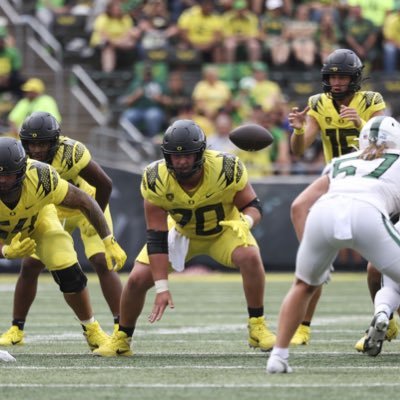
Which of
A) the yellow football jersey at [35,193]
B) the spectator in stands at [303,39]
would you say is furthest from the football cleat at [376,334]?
the spectator in stands at [303,39]

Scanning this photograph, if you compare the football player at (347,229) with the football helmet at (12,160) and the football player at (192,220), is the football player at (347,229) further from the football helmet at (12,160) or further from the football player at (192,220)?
the football helmet at (12,160)

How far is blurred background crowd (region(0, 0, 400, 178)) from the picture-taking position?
51.7ft

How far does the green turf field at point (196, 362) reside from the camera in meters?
5.29

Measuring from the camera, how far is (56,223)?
7250 mm

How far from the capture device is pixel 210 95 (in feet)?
51.5

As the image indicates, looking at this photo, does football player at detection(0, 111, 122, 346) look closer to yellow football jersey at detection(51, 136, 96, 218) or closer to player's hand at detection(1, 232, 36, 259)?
yellow football jersey at detection(51, 136, 96, 218)

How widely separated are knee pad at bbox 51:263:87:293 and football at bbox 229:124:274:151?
1.31 meters

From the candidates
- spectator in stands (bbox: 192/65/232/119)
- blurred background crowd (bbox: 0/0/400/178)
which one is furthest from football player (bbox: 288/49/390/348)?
spectator in stands (bbox: 192/65/232/119)

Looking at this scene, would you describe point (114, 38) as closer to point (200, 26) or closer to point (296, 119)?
point (200, 26)

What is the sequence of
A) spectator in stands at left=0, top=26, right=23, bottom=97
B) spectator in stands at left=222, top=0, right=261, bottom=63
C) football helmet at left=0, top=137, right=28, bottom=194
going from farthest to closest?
spectator in stands at left=222, top=0, right=261, bottom=63, spectator in stands at left=0, top=26, right=23, bottom=97, football helmet at left=0, top=137, right=28, bottom=194

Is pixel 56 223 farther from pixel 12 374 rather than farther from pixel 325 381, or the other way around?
pixel 325 381

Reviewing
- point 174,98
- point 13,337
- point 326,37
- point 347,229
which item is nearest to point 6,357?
point 13,337

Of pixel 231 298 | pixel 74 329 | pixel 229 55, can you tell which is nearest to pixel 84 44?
pixel 229 55

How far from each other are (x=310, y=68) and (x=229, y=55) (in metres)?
1.14
